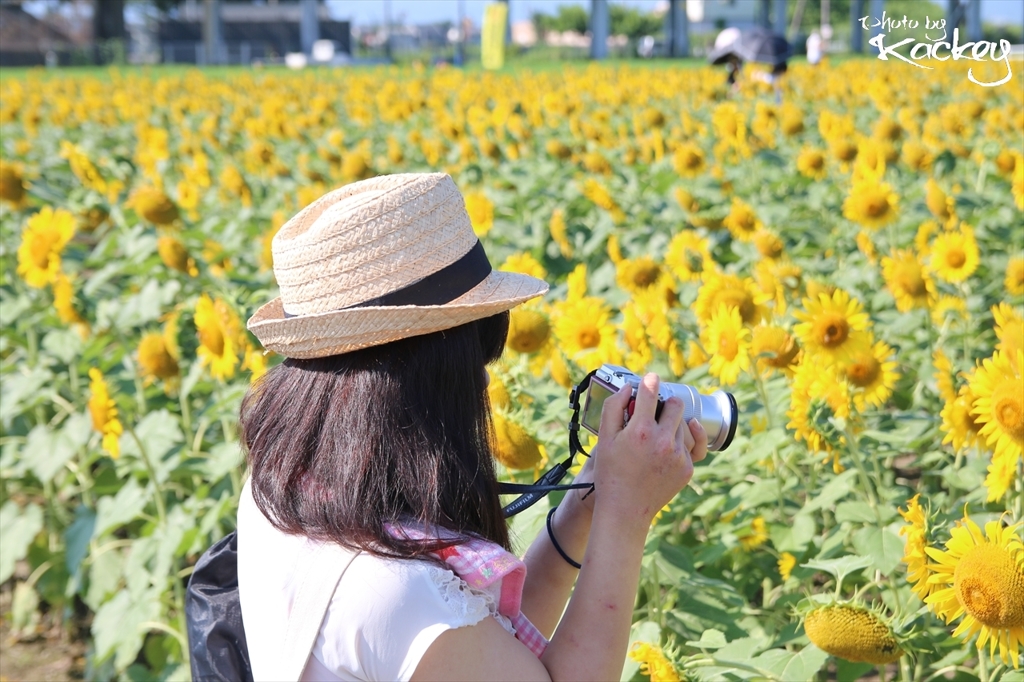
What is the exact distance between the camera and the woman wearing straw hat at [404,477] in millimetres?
1225

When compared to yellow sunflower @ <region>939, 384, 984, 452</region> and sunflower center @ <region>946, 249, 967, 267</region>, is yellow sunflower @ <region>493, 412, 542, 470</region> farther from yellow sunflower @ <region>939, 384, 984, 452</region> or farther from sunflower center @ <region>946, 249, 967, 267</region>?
sunflower center @ <region>946, 249, 967, 267</region>

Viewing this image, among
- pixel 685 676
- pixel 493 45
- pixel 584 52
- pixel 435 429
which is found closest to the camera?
pixel 435 429

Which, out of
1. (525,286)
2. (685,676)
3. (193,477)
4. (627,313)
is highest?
(525,286)

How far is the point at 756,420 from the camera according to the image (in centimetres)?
239

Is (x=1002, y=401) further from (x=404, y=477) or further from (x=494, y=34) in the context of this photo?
(x=494, y=34)

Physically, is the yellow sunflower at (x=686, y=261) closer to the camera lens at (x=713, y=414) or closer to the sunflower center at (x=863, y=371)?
the sunflower center at (x=863, y=371)

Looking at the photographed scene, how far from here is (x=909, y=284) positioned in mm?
2734

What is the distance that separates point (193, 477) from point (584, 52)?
36254mm

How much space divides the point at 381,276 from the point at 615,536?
16.0 inches

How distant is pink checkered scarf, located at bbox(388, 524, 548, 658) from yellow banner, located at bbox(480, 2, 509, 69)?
15.3 m

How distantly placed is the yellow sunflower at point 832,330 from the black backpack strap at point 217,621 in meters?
1.23

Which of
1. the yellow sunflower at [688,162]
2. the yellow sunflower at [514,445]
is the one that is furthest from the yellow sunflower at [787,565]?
the yellow sunflower at [688,162]

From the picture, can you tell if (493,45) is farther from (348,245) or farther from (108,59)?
(108,59)

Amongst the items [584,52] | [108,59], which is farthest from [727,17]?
[108,59]
